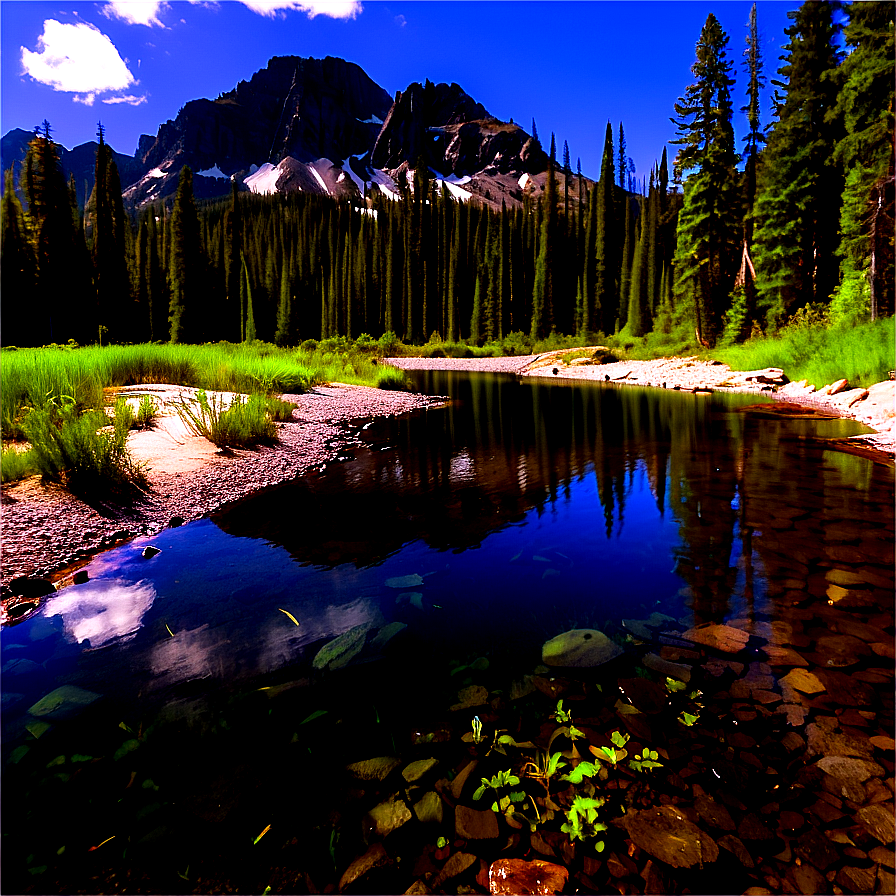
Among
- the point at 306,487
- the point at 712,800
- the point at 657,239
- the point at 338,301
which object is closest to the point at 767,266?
the point at 657,239

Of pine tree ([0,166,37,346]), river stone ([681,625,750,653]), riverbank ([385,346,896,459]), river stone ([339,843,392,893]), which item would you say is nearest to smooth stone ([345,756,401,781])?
river stone ([339,843,392,893])

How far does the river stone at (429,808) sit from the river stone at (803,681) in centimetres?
191

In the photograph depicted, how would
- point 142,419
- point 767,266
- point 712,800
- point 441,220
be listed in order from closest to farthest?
point 712,800 → point 142,419 → point 767,266 → point 441,220

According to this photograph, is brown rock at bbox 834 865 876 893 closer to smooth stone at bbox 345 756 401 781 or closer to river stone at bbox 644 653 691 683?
river stone at bbox 644 653 691 683

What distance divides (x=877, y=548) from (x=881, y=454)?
4.33 meters

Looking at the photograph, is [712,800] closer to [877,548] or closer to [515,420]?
[877,548]

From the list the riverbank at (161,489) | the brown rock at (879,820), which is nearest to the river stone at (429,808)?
the brown rock at (879,820)

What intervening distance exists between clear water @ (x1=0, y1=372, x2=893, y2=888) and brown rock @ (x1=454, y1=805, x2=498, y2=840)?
0.43 metres

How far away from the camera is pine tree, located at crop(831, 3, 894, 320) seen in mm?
15734

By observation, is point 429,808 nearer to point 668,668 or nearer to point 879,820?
point 668,668

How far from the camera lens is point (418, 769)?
2.29m

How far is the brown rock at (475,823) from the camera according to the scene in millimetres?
1989

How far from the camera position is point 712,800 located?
82.2 inches

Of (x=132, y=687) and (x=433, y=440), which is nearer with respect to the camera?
(x=132, y=687)
